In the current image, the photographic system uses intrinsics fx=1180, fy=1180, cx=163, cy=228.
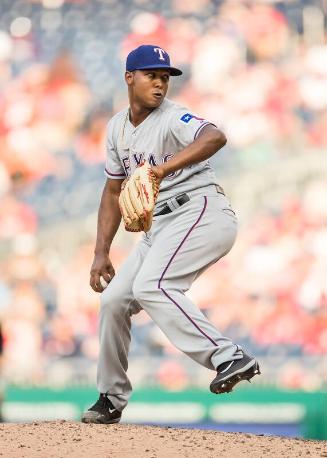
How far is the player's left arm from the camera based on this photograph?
4.36 metres

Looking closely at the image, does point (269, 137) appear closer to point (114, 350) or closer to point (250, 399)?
point (250, 399)

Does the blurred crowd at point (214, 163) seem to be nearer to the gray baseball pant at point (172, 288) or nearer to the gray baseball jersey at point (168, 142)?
the gray baseball pant at point (172, 288)

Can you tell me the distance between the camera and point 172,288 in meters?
4.55

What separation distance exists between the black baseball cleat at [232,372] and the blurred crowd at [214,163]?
5.15 metres

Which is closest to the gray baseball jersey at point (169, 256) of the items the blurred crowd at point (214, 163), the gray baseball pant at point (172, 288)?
the gray baseball pant at point (172, 288)

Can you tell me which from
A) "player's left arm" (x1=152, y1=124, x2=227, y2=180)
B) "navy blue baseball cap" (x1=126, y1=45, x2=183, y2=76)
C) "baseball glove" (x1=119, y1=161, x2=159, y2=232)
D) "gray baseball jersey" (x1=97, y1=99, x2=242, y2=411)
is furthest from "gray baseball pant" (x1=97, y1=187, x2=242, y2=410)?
"navy blue baseball cap" (x1=126, y1=45, x2=183, y2=76)

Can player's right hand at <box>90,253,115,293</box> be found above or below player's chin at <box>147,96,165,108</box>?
below

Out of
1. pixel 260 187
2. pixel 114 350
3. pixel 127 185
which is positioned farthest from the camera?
pixel 260 187

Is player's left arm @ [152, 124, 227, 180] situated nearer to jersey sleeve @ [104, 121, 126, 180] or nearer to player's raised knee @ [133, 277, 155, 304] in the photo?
player's raised knee @ [133, 277, 155, 304]

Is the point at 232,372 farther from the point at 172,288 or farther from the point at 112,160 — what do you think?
the point at 112,160

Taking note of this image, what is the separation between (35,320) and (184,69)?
2.50 metres

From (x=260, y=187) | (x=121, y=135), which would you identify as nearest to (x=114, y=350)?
(x=121, y=135)

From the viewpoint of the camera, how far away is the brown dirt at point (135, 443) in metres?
4.23

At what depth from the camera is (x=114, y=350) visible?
485 centimetres
